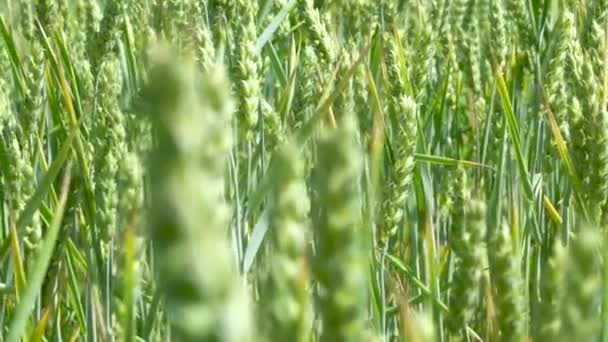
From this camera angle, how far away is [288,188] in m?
0.21

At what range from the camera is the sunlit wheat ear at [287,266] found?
21cm

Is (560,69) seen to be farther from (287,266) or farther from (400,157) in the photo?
(287,266)

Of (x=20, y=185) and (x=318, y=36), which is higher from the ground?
Answer: (x=318, y=36)

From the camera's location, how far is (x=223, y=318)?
162 millimetres

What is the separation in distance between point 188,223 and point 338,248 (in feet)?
0.21

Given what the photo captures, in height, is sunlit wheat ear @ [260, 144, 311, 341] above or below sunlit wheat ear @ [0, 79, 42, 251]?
above

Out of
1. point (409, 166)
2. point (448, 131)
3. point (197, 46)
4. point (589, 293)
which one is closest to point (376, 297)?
point (409, 166)

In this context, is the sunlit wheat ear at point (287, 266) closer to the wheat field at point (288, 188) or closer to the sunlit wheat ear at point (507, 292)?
the wheat field at point (288, 188)

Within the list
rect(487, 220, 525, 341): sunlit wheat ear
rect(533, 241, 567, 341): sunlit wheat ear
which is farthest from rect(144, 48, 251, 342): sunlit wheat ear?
rect(487, 220, 525, 341): sunlit wheat ear

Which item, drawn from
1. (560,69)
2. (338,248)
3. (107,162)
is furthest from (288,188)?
(560,69)

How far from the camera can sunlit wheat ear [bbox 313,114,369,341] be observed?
0.21 m

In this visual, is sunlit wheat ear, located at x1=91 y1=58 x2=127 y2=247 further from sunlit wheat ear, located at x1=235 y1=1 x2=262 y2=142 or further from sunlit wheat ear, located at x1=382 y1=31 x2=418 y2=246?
sunlit wheat ear, located at x1=382 y1=31 x2=418 y2=246

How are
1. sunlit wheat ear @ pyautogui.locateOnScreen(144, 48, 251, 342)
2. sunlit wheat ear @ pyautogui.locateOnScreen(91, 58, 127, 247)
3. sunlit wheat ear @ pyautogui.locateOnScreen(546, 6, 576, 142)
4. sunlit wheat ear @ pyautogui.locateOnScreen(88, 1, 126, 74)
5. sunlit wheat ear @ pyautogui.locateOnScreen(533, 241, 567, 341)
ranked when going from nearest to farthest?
sunlit wheat ear @ pyautogui.locateOnScreen(144, 48, 251, 342)
sunlit wheat ear @ pyautogui.locateOnScreen(533, 241, 567, 341)
sunlit wheat ear @ pyautogui.locateOnScreen(91, 58, 127, 247)
sunlit wheat ear @ pyautogui.locateOnScreen(88, 1, 126, 74)
sunlit wheat ear @ pyautogui.locateOnScreen(546, 6, 576, 142)

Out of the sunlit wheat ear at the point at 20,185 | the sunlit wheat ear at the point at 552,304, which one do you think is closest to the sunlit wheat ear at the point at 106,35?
the sunlit wheat ear at the point at 20,185
